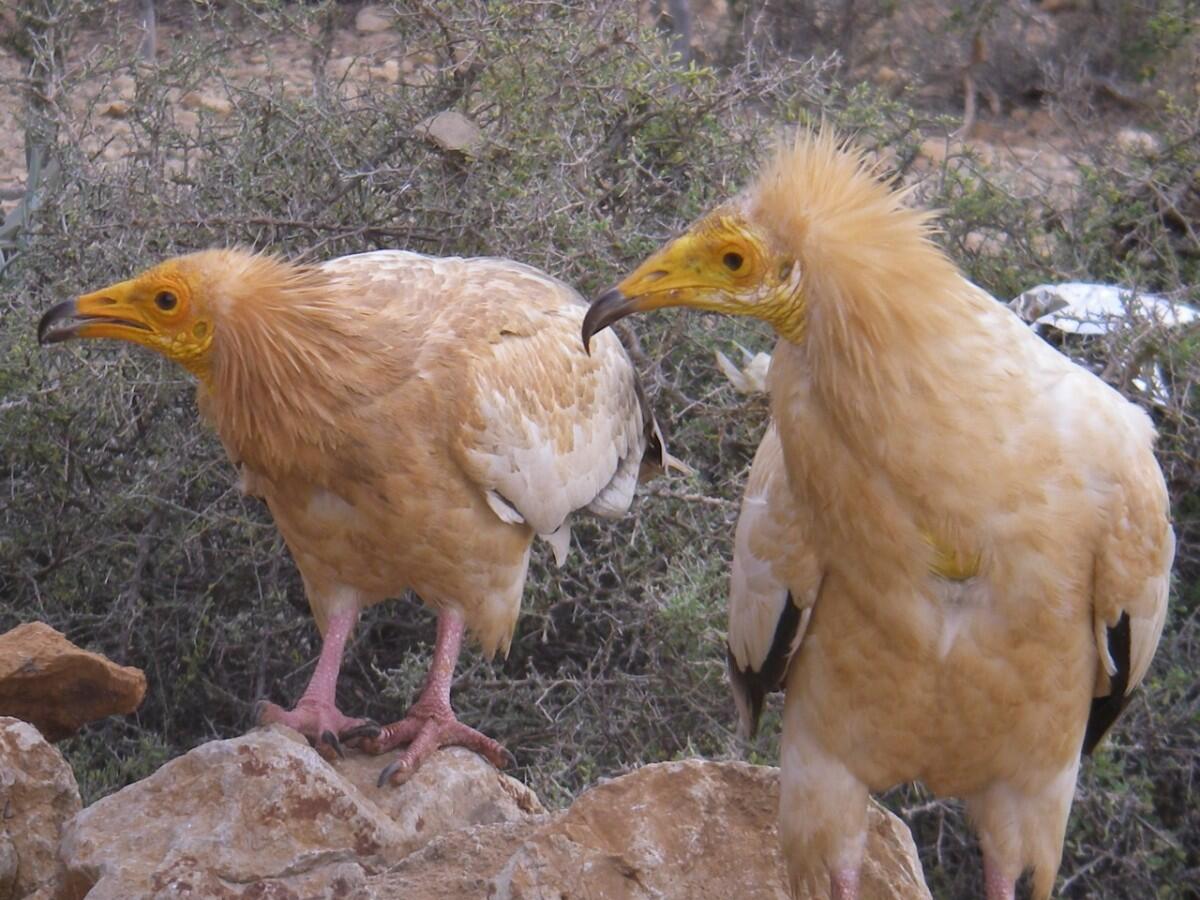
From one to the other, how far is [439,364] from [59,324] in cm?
108

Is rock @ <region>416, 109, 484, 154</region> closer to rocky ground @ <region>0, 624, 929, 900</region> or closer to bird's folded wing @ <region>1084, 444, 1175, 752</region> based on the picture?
rocky ground @ <region>0, 624, 929, 900</region>

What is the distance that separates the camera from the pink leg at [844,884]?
3965 millimetres

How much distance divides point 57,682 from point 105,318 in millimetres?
1118

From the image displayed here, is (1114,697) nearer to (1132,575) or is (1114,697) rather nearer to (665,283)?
(1132,575)

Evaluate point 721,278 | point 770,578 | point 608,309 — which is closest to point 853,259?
point 721,278

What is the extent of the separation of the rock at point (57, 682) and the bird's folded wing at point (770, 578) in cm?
197

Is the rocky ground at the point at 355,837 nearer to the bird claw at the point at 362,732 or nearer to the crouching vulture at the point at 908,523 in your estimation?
the crouching vulture at the point at 908,523

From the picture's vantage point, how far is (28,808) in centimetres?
434

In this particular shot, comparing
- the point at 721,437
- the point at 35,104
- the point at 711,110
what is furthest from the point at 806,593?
the point at 35,104

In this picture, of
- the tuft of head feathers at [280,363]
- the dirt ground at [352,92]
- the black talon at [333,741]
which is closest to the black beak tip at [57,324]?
the tuft of head feathers at [280,363]

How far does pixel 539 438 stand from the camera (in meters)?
5.17

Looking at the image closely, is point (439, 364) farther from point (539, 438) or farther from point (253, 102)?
point (253, 102)

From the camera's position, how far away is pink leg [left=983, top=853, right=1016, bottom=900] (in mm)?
4098

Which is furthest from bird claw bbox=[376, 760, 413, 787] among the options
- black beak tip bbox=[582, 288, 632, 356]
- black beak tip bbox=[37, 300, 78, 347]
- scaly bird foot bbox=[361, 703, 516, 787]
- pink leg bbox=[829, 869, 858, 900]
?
black beak tip bbox=[582, 288, 632, 356]
